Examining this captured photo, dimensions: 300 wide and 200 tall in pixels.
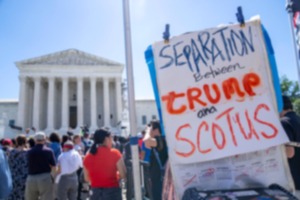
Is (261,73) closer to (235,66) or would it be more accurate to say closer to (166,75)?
(235,66)

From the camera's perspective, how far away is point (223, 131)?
183 cm

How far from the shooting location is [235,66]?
75.7 inches

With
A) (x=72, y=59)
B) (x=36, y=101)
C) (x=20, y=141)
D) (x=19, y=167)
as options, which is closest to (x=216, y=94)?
(x=20, y=141)

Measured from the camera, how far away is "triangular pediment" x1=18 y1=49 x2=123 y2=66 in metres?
42.2

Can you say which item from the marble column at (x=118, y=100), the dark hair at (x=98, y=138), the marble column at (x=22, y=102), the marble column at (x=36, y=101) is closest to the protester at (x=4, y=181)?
the dark hair at (x=98, y=138)

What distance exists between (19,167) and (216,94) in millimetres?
5477

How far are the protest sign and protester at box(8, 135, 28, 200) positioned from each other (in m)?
5.05

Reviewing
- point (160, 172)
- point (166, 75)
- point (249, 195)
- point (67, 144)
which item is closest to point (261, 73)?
point (166, 75)

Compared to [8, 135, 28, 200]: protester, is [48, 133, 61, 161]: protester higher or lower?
higher

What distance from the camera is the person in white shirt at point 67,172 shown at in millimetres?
5539

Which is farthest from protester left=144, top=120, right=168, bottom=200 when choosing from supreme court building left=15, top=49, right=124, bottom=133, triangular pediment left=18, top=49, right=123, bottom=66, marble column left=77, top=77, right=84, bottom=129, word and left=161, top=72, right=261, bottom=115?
triangular pediment left=18, top=49, right=123, bottom=66

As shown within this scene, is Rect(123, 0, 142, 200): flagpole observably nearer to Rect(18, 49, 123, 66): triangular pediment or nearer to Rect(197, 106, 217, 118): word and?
Rect(197, 106, 217, 118): word and

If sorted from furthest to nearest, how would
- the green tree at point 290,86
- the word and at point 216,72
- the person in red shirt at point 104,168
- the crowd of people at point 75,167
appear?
the green tree at point 290,86, the person in red shirt at point 104,168, the crowd of people at point 75,167, the word and at point 216,72

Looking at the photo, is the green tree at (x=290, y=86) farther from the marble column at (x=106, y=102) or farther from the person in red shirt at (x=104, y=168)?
the person in red shirt at (x=104, y=168)
